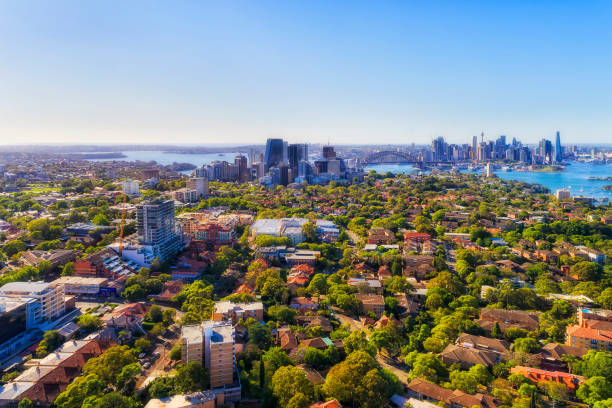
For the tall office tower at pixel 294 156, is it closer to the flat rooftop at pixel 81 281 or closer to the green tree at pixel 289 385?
the flat rooftop at pixel 81 281

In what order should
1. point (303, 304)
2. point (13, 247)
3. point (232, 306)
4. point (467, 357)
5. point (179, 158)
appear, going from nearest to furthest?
point (467, 357) < point (232, 306) < point (303, 304) < point (13, 247) < point (179, 158)

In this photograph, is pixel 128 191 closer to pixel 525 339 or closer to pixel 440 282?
pixel 440 282

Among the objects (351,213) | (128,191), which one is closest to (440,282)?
(351,213)

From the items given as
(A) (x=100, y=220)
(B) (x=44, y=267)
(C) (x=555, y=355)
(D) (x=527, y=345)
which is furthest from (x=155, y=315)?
(A) (x=100, y=220)

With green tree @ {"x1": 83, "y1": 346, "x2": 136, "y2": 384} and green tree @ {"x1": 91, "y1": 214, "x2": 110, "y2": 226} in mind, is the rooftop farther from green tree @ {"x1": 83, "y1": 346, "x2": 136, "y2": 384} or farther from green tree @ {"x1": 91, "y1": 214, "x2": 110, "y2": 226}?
green tree @ {"x1": 91, "y1": 214, "x2": 110, "y2": 226}

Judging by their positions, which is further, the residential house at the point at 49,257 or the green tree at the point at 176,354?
the residential house at the point at 49,257

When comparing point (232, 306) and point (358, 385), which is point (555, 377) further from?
point (232, 306)

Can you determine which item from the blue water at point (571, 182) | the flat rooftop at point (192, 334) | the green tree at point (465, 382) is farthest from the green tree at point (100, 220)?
the blue water at point (571, 182)
